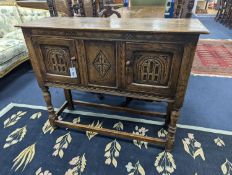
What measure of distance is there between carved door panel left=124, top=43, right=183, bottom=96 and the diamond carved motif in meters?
0.13

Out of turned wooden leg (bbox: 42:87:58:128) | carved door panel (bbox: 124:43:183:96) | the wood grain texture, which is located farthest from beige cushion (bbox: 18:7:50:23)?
carved door panel (bbox: 124:43:183:96)

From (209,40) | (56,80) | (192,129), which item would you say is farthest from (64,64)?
(209,40)

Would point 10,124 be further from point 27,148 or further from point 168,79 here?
point 168,79

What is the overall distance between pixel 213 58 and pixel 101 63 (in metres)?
2.51

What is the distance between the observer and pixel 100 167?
1312 millimetres

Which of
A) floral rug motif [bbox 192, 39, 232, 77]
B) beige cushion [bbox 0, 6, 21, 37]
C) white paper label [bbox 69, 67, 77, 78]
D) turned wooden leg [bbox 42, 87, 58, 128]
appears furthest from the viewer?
beige cushion [bbox 0, 6, 21, 37]

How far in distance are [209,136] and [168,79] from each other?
80 centimetres

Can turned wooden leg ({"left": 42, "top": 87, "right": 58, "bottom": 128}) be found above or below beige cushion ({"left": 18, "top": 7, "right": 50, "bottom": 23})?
below

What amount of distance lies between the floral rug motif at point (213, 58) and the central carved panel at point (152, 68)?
1.68 m

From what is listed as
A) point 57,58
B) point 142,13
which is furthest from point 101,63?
point 142,13

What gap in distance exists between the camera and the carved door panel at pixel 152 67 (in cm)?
99

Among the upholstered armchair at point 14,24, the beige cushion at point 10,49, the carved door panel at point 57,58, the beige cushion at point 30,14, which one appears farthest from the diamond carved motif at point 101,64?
the beige cushion at point 30,14

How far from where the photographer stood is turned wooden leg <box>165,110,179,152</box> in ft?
4.01

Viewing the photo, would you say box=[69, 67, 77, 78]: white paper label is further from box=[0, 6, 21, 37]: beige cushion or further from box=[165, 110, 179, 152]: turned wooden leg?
box=[0, 6, 21, 37]: beige cushion
